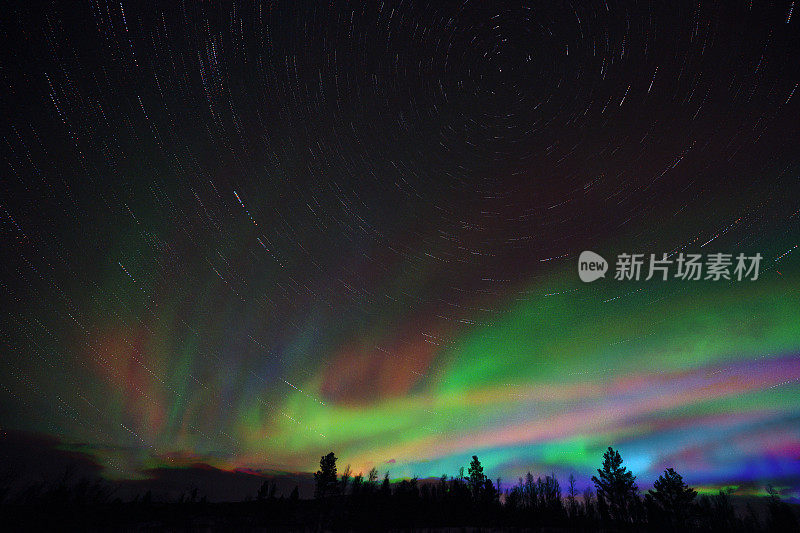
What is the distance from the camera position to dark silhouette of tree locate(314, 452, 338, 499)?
77500 millimetres

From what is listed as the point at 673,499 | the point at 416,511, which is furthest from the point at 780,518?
the point at 416,511

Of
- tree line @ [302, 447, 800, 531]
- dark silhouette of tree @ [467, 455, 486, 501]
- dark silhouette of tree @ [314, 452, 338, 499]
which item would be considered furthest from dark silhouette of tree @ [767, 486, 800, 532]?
dark silhouette of tree @ [314, 452, 338, 499]

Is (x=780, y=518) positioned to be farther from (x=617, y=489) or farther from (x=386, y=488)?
(x=386, y=488)

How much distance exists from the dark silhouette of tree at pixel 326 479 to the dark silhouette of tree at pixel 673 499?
5731cm

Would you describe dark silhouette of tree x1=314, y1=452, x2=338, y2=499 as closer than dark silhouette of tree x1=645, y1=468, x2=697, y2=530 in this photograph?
No

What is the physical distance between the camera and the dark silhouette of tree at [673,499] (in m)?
51.2

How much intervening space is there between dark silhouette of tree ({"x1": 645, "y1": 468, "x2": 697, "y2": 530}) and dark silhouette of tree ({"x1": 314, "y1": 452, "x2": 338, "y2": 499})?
57.3 m

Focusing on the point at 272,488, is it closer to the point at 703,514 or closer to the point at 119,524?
the point at 119,524

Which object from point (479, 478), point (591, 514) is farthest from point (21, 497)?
point (591, 514)

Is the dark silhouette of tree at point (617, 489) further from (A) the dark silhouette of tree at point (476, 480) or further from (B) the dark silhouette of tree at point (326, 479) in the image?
(B) the dark silhouette of tree at point (326, 479)

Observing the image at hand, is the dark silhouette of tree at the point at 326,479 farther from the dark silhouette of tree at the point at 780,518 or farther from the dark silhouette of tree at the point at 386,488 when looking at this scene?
the dark silhouette of tree at the point at 780,518

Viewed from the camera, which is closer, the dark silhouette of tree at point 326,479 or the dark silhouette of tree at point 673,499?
the dark silhouette of tree at point 673,499

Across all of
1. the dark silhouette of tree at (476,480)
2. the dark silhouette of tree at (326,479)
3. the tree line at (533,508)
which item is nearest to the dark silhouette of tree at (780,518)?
the tree line at (533,508)

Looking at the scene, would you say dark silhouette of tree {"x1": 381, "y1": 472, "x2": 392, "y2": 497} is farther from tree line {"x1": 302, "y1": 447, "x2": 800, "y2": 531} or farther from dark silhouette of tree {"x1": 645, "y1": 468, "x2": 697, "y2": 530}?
dark silhouette of tree {"x1": 645, "y1": 468, "x2": 697, "y2": 530}
